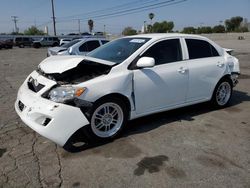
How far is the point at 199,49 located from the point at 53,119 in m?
3.32

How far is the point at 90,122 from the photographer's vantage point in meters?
3.85

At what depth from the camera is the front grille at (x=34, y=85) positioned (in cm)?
396

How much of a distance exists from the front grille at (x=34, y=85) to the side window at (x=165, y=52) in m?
1.72

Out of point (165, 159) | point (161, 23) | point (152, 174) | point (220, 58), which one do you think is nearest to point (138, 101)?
point (165, 159)

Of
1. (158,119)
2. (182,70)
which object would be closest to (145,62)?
(182,70)

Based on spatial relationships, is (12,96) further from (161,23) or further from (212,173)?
(161,23)

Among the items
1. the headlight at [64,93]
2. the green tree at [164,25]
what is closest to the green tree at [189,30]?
the green tree at [164,25]

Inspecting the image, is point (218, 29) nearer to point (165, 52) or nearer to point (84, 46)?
point (84, 46)

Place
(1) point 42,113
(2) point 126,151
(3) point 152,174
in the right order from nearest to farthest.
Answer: (3) point 152,174 → (1) point 42,113 → (2) point 126,151

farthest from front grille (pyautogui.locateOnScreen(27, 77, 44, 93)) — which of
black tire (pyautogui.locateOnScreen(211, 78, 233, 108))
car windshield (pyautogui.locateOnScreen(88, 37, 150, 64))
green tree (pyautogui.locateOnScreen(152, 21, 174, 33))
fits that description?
green tree (pyautogui.locateOnScreen(152, 21, 174, 33))

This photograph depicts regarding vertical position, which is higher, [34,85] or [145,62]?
[145,62]

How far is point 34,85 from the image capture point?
4152 millimetres

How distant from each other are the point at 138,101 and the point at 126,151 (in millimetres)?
886

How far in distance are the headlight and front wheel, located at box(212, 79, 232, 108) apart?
3.25m
